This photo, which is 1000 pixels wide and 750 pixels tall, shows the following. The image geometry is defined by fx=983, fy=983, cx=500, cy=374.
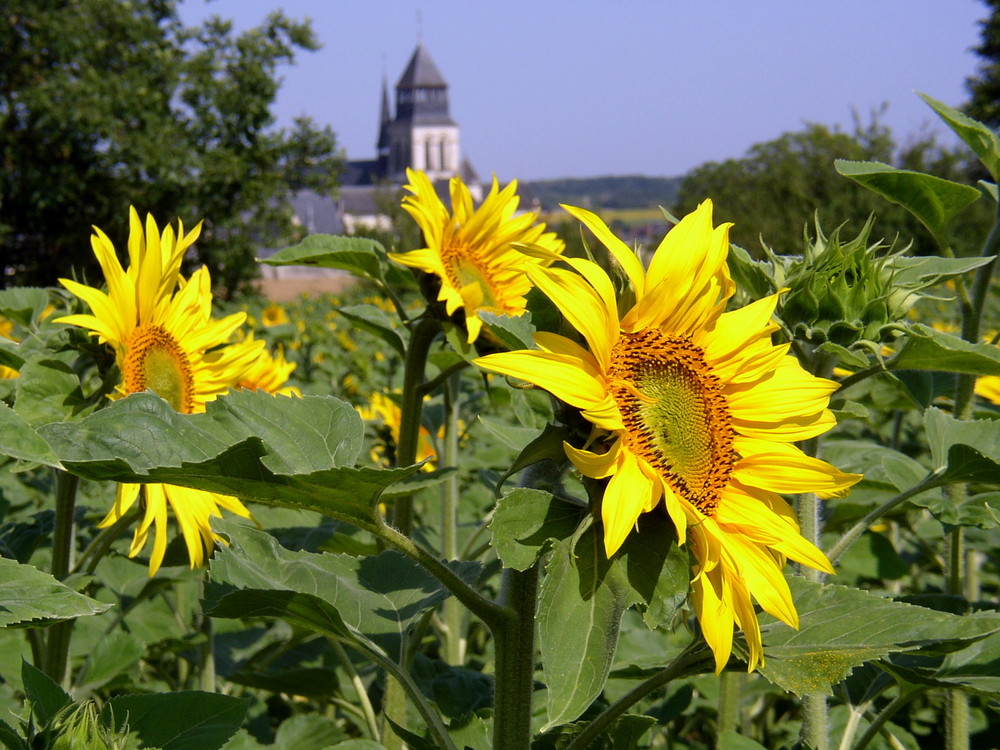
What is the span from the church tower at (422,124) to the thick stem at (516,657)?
79.1 metres

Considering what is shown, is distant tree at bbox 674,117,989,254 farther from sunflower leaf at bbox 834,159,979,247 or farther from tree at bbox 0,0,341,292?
sunflower leaf at bbox 834,159,979,247

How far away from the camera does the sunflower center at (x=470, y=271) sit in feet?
5.67

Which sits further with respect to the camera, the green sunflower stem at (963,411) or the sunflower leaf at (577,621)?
the green sunflower stem at (963,411)

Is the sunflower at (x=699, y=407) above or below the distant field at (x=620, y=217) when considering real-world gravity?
below

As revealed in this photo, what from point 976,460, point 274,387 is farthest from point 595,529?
point 274,387

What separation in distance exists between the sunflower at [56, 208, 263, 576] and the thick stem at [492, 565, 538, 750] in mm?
524

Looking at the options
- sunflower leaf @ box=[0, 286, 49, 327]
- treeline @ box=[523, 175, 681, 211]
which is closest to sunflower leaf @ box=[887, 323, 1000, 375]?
sunflower leaf @ box=[0, 286, 49, 327]

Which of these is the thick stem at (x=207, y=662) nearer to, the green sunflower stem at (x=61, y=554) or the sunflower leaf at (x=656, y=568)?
the green sunflower stem at (x=61, y=554)

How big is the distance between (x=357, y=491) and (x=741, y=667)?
0.48m

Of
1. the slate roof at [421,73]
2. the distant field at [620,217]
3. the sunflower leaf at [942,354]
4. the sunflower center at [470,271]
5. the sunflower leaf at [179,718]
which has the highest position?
the slate roof at [421,73]

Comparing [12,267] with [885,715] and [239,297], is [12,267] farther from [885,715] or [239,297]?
[885,715]

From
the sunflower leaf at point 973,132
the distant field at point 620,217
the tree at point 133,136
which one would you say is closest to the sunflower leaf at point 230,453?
the sunflower leaf at point 973,132

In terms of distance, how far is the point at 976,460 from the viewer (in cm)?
118

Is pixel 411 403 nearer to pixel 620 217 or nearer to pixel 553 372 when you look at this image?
pixel 553 372
